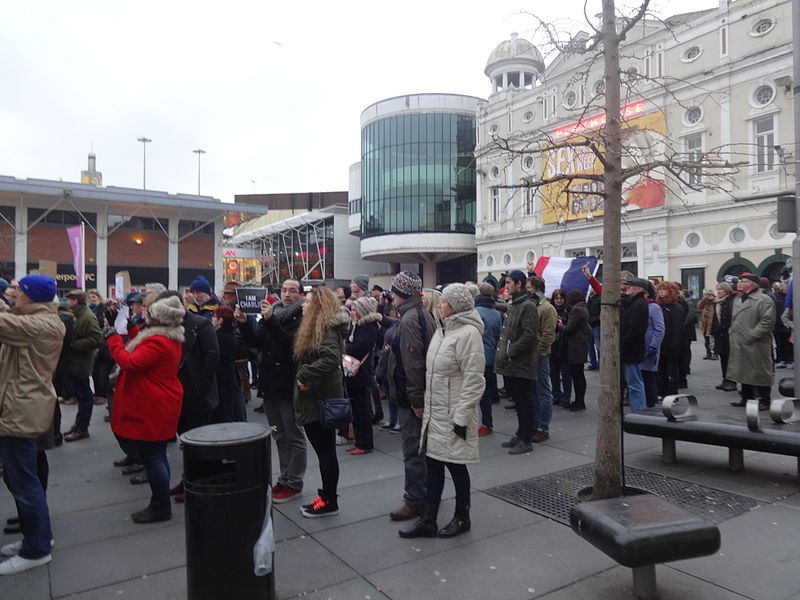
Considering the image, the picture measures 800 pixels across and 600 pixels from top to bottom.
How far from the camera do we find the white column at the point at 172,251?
36.2 meters

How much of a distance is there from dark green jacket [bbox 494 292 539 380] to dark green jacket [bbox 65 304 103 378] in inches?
206

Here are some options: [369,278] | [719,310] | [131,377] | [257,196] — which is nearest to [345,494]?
[131,377]

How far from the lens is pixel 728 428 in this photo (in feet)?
17.5

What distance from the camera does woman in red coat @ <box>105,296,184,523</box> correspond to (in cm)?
439

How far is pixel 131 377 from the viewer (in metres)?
4.51

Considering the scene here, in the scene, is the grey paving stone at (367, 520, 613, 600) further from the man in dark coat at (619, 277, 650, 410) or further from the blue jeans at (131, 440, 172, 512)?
the man in dark coat at (619, 277, 650, 410)

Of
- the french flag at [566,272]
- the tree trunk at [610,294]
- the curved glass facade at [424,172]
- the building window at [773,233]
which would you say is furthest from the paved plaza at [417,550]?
the curved glass facade at [424,172]

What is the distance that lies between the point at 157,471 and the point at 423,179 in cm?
4545

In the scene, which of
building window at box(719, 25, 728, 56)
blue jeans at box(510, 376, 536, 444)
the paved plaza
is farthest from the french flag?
building window at box(719, 25, 728, 56)

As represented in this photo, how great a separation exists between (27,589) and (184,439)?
1529 millimetres

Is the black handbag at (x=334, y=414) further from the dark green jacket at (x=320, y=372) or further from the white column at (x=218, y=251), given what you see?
the white column at (x=218, y=251)

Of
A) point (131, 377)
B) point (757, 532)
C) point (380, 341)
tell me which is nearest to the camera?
point (757, 532)

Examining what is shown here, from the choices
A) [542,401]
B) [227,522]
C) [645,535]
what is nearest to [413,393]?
[227,522]

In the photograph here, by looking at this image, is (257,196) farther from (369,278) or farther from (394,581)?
(394,581)
